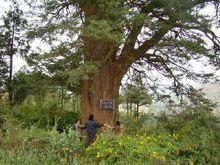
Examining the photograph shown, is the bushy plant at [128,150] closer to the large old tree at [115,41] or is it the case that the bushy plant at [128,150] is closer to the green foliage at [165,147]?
the green foliage at [165,147]

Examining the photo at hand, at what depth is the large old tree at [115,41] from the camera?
1598 cm

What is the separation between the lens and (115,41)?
50.8 feet

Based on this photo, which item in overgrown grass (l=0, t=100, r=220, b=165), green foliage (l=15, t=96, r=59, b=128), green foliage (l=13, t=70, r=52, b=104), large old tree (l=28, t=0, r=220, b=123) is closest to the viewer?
overgrown grass (l=0, t=100, r=220, b=165)

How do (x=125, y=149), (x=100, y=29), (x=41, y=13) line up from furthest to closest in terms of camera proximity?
(x=41, y=13), (x=100, y=29), (x=125, y=149)

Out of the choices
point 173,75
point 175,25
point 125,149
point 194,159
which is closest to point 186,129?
point 194,159

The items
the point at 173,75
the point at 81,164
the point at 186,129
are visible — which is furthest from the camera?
the point at 173,75

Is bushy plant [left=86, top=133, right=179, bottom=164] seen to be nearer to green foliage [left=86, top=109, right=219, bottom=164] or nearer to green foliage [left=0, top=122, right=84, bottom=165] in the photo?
green foliage [left=86, top=109, right=219, bottom=164]

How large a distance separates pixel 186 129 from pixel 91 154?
3.01 m

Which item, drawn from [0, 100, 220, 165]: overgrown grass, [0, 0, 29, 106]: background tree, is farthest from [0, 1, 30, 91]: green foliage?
[0, 100, 220, 165]: overgrown grass

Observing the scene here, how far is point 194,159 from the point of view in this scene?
12.1m


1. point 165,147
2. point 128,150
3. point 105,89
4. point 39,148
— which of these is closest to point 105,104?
point 105,89

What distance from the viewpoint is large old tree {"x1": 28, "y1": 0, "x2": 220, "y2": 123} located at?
1598 centimetres

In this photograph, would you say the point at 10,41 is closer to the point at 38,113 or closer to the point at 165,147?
the point at 38,113

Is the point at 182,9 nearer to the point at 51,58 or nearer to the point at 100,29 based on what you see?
the point at 100,29
